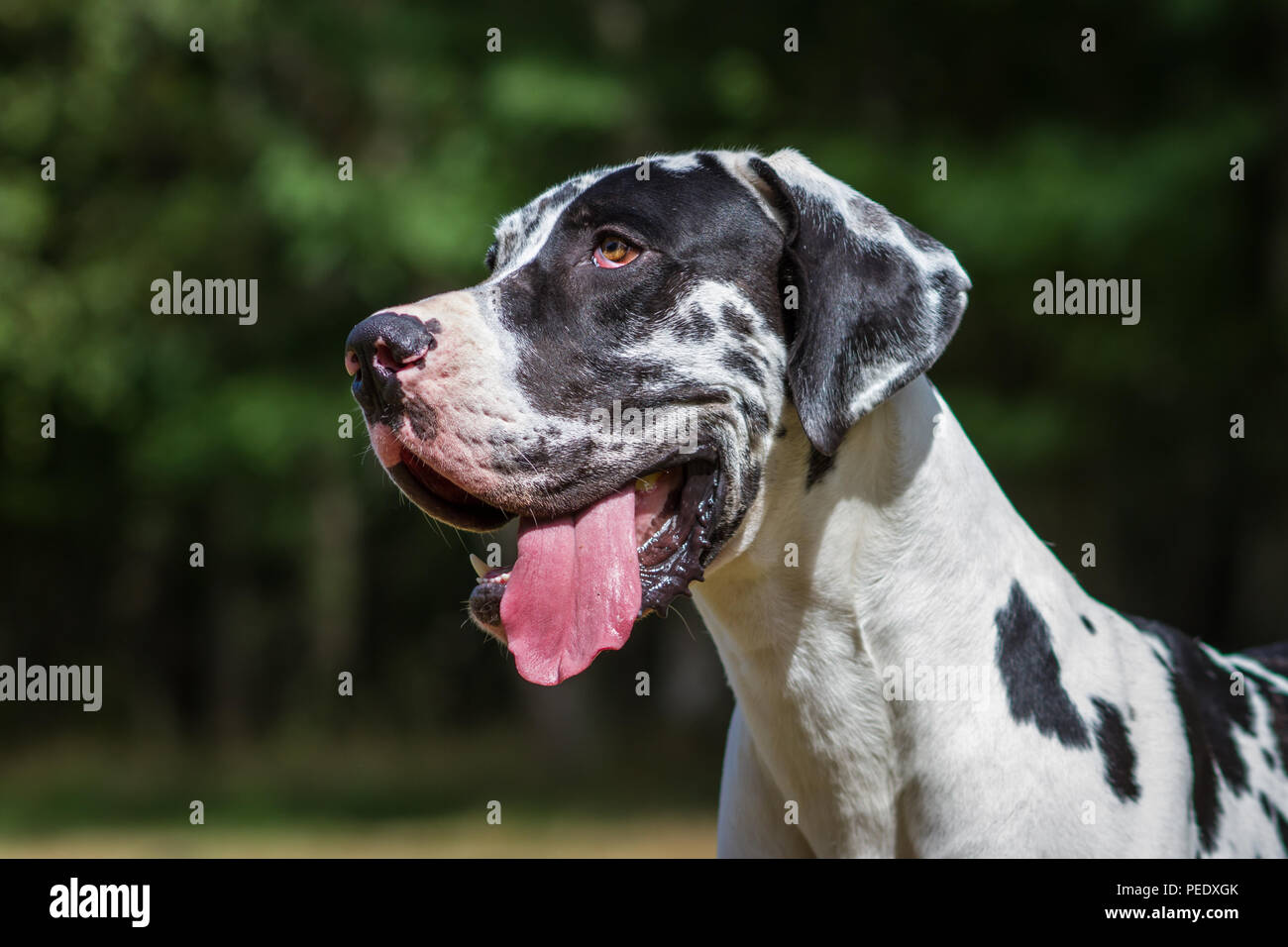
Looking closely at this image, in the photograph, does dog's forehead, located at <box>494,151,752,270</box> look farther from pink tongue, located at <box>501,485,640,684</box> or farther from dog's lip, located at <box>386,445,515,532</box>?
pink tongue, located at <box>501,485,640,684</box>

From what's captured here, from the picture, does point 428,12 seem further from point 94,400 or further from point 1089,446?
point 1089,446

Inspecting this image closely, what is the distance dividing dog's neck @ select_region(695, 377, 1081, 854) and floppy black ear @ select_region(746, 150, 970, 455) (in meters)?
0.16

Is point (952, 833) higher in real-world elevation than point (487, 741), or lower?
higher

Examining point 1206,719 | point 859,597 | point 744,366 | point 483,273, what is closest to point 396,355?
point 744,366

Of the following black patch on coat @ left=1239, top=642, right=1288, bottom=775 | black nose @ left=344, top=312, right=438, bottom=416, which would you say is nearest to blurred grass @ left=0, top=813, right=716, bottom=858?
black patch on coat @ left=1239, top=642, right=1288, bottom=775

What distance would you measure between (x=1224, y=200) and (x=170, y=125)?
1153 cm

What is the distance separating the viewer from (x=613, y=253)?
3.04 metres

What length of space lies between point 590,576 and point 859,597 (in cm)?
59

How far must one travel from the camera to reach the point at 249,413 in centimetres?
1264

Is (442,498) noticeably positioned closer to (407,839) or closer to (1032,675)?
(1032,675)

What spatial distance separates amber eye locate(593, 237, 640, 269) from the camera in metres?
3.03

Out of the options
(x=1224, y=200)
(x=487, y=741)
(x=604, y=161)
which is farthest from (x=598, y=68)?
(x=487, y=741)

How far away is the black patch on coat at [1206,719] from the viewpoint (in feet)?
10.1

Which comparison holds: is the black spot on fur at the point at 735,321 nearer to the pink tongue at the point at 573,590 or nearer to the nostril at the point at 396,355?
the pink tongue at the point at 573,590
